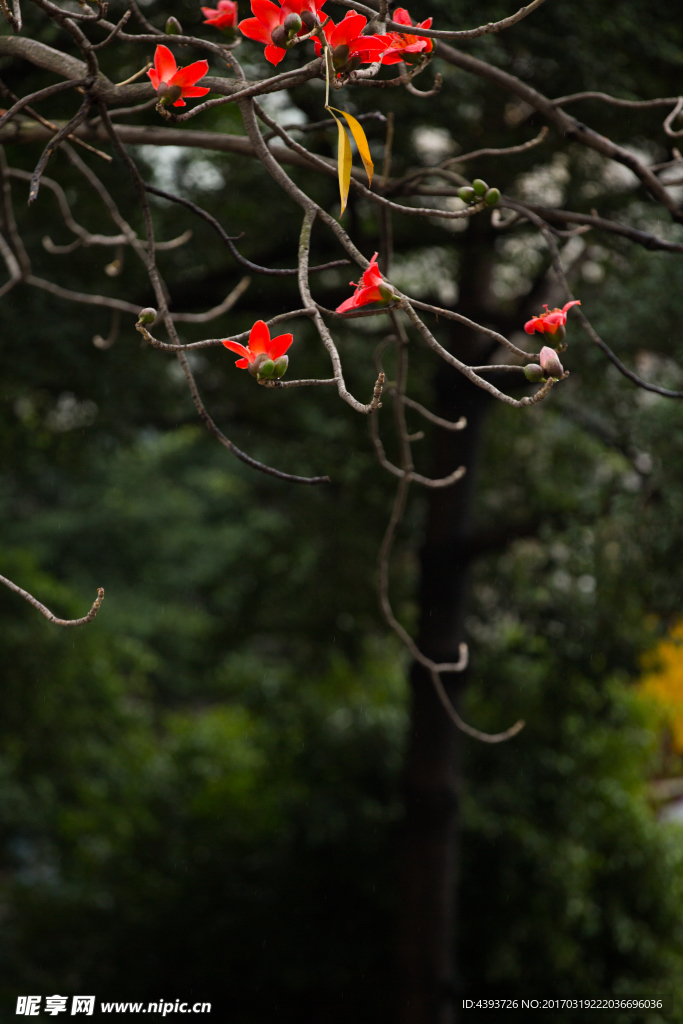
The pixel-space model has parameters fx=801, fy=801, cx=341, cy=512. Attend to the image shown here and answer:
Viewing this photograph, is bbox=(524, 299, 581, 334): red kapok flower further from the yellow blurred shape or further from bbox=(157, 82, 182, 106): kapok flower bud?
the yellow blurred shape

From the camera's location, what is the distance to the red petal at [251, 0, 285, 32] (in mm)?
892

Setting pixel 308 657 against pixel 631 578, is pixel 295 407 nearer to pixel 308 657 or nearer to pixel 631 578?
pixel 308 657

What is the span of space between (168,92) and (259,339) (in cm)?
32

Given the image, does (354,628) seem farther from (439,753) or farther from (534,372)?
(534,372)

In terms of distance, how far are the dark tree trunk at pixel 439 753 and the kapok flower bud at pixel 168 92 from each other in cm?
283

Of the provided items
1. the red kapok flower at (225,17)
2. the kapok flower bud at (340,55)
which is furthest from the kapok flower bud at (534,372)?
the red kapok flower at (225,17)

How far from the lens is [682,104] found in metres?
1.36

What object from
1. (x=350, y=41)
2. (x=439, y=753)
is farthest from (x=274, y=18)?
(x=439, y=753)

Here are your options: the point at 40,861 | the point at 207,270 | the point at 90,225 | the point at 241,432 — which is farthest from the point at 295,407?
the point at 40,861

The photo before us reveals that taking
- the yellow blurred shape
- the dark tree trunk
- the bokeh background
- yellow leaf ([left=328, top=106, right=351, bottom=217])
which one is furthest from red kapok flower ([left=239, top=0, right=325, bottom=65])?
the yellow blurred shape

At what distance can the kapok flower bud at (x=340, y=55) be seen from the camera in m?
0.85

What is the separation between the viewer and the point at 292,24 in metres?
0.85

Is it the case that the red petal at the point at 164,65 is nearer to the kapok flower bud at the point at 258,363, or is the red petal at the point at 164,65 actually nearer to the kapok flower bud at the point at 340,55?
the kapok flower bud at the point at 340,55

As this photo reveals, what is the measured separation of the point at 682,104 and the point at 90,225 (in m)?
2.60
